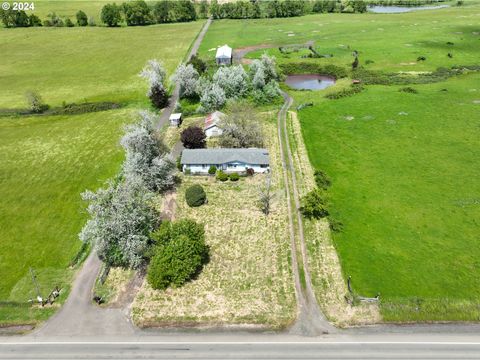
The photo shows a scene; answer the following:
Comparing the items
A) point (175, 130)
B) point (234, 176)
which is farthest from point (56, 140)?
point (234, 176)

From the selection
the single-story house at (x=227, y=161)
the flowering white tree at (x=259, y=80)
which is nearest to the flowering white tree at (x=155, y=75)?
the flowering white tree at (x=259, y=80)

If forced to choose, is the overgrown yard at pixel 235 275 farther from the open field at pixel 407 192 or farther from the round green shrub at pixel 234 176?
the open field at pixel 407 192

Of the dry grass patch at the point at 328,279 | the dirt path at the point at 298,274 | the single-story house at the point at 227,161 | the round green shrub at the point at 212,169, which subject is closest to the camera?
the dirt path at the point at 298,274

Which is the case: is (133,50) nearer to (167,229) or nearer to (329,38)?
(329,38)

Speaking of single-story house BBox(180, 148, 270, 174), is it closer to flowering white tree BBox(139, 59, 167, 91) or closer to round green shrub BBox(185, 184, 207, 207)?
round green shrub BBox(185, 184, 207, 207)

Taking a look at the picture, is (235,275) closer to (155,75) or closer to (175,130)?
(175,130)

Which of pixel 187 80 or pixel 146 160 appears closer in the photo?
pixel 146 160

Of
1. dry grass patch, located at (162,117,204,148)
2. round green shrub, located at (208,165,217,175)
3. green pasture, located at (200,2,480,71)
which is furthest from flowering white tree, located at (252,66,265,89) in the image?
round green shrub, located at (208,165,217,175)
